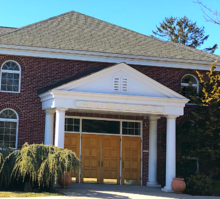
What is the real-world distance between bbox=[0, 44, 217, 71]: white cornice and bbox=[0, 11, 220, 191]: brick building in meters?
0.04

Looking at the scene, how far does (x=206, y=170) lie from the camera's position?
63.5 feet

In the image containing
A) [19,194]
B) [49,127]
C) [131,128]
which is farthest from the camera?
[131,128]

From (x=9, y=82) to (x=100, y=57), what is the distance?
4352 mm

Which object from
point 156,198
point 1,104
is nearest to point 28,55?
point 1,104

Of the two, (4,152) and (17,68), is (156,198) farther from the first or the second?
(17,68)

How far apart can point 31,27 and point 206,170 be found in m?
11.2

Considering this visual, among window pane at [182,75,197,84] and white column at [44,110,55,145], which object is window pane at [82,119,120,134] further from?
window pane at [182,75,197,84]

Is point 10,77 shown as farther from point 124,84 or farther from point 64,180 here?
point 64,180

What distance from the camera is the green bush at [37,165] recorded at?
13.5 meters

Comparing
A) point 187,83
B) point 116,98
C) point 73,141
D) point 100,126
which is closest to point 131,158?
point 100,126

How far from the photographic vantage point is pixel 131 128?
19.2 m

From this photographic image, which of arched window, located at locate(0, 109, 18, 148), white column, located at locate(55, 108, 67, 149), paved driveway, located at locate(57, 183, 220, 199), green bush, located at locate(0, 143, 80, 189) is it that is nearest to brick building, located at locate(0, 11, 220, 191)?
arched window, located at locate(0, 109, 18, 148)

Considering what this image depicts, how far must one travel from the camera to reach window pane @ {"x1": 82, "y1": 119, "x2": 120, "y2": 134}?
1869 cm

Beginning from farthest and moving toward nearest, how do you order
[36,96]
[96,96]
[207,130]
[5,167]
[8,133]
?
[36,96] < [8,133] < [207,130] < [96,96] < [5,167]
